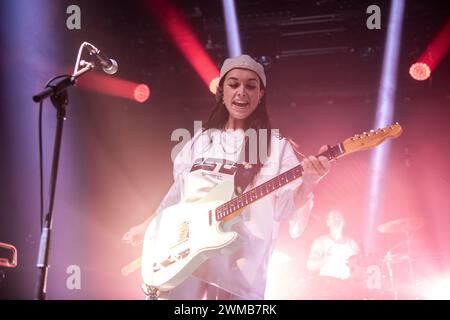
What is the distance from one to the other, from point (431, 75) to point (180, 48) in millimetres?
2754

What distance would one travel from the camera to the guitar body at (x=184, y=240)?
2542mm

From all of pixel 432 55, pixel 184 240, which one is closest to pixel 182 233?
pixel 184 240

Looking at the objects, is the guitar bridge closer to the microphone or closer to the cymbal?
the microphone

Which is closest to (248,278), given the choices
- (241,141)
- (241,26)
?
Result: (241,141)

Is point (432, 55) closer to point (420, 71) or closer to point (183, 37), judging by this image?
A: point (420, 71)

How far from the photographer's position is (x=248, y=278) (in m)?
2.46

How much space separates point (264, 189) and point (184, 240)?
1.81 ft

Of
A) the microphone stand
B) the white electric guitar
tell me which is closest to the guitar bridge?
the white electric guitar

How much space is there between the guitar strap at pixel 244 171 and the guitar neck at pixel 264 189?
0.09m

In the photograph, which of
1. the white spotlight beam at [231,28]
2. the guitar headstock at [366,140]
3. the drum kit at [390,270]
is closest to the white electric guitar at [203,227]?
the guitar headstock at [366,140]

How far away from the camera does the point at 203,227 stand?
8.70 feet

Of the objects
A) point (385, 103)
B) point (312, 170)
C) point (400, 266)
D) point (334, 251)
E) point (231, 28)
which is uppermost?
point (231, 28)
